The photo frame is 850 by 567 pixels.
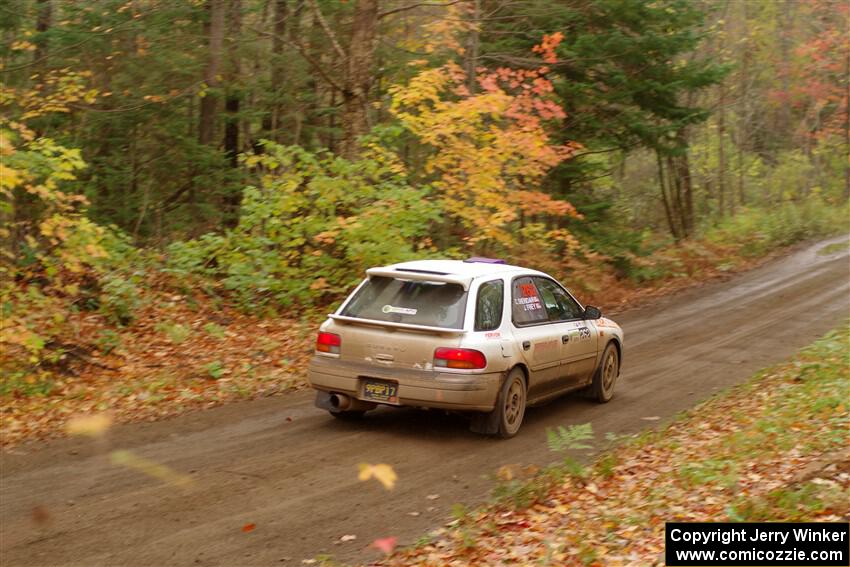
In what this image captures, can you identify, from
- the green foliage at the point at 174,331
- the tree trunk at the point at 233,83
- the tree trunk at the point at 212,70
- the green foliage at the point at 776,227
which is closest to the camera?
the green foliage at the point at 174,331

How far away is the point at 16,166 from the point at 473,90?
994 centimetres

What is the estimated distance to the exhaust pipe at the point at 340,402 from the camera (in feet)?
30.6

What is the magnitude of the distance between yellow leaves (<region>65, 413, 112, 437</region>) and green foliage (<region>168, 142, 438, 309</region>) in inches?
200

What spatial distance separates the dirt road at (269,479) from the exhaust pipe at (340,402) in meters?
0.23

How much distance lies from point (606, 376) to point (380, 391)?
3699mm

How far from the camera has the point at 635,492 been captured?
7000 mm

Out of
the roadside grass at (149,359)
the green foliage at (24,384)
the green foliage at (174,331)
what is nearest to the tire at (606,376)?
the roadside grass at (149,359)

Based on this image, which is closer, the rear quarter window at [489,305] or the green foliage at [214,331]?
the rear quarter window at [489,305]

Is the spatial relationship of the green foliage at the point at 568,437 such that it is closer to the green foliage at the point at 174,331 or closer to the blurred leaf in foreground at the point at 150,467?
the blurred leaf in foreground at the point at 150,467

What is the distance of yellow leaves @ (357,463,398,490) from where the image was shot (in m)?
7.48

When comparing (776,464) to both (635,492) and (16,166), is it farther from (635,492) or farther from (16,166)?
(16,166)

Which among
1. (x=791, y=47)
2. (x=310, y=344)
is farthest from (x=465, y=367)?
(x=791, y=47)

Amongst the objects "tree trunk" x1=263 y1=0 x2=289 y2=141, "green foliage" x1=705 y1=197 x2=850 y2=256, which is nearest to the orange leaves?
"tree trunk" x1=263 y1=0 x2=289 y2=141

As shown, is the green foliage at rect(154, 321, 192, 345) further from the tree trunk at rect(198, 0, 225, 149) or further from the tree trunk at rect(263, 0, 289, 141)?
the tree trunk at rect(263, 0, 289, 141)
